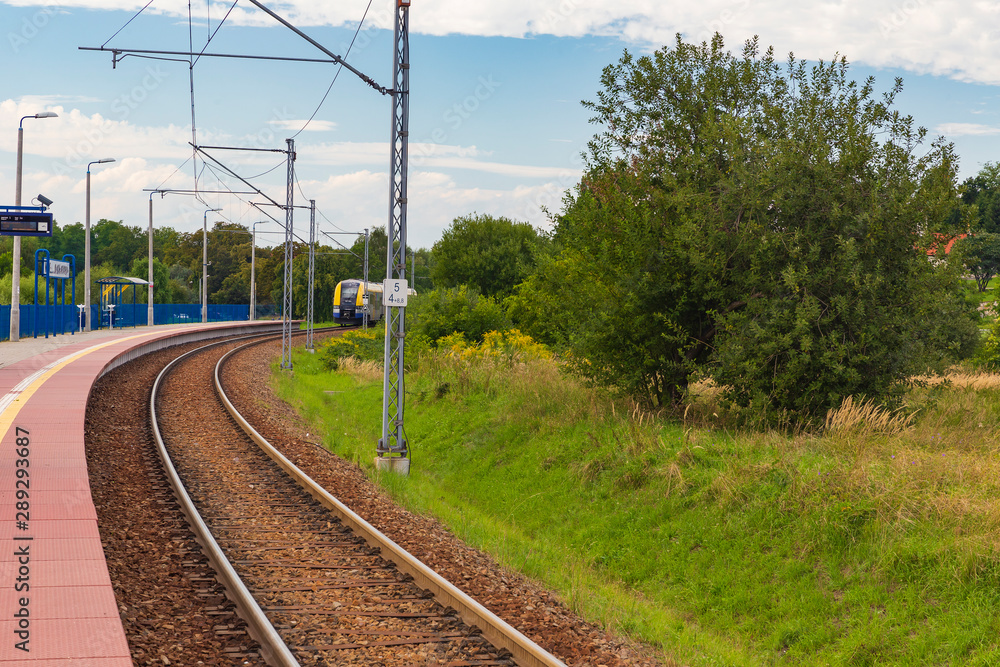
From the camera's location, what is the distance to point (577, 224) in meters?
17.9

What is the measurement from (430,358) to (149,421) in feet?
37.3

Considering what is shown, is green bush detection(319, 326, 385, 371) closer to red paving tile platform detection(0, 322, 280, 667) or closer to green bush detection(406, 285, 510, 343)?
green bush detection(406, 285, 510, 343)

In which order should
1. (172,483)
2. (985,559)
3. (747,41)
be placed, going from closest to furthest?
(985,559) < (172,483) < (747,41)

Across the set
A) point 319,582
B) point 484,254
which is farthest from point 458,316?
point 319,582

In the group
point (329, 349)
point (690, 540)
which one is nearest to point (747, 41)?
point (690, 540)

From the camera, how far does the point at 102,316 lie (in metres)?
51.4

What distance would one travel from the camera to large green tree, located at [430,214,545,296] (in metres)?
44.2

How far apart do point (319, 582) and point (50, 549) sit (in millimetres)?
2560

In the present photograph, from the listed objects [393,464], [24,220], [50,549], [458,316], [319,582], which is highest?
[24,220]

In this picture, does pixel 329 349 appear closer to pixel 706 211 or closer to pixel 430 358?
pixel 430 358

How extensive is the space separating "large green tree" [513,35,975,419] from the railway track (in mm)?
7078

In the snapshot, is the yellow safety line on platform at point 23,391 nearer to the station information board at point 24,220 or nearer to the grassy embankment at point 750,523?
the station information board at point 24,220

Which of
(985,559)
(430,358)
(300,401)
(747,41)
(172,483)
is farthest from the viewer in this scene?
(430,358)

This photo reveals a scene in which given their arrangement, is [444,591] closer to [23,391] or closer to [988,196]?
[23,391]
